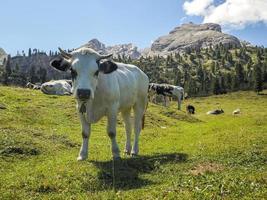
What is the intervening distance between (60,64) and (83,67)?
1497mm

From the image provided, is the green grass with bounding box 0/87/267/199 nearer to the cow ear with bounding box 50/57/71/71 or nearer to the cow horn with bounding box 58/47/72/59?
the cow ear with bounding box 50/57/71/71

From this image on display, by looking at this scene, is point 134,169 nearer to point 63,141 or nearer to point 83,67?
point 83,67

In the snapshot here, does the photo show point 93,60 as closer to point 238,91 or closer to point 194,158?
point 194,158

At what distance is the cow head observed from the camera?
13.9m

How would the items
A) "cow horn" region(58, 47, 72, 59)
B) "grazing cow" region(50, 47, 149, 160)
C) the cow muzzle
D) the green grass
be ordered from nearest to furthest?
the green grass → the cow muzzle → "grazing cow" region(50, 47, 149, 160) → "cow horn" region(58, 47, 72, 59)

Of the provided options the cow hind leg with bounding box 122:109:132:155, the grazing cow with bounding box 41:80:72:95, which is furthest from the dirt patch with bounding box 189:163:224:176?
the grazing cow with bounding box 41:80:72:95

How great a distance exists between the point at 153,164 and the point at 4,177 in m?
5.54

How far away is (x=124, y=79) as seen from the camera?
18.2m

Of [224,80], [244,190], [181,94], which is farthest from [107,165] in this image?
[224,80]

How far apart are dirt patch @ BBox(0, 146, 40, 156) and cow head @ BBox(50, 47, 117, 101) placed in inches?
184

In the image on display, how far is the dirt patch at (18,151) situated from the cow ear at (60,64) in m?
4.64

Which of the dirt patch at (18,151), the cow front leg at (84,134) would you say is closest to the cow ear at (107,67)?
the cow front leg at (84,134)

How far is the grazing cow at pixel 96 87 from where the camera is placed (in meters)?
14.4

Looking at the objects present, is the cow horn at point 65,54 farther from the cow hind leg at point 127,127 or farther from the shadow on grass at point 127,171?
the cow hind leg at point 127,127
